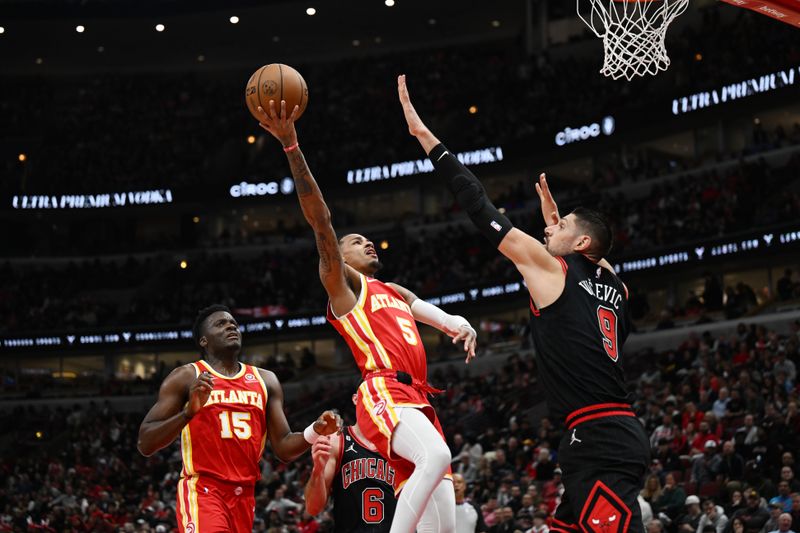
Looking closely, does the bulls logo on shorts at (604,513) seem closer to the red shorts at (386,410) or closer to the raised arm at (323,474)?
the red shorts at (386,410)

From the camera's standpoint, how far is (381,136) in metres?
40.3

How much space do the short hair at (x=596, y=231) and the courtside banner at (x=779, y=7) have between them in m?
3.37

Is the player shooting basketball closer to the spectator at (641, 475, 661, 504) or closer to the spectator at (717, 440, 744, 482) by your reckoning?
the spectator at (641, 475, 661, 504)

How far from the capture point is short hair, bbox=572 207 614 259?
6.02 meters

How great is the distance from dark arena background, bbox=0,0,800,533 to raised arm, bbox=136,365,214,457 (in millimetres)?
8511

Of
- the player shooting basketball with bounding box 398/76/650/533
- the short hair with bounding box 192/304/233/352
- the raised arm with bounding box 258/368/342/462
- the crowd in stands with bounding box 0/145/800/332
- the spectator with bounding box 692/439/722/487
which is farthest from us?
the crowd in stands with bounding box 0/145/800/332

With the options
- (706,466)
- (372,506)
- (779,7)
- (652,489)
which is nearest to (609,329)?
(372,506)

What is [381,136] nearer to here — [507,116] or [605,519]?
[507,116]

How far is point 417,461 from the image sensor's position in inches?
247

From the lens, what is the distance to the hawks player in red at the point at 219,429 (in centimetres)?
707

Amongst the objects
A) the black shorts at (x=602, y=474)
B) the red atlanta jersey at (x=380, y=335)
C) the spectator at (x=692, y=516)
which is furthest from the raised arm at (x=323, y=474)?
the spectator at (x=692, y=516)

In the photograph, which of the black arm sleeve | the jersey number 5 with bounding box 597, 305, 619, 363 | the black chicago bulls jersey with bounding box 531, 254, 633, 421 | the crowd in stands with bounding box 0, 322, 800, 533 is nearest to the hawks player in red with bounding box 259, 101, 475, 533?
the black chicago bulls jersey with bounding box 531, 254, 633, 421

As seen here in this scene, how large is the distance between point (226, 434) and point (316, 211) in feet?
5.85

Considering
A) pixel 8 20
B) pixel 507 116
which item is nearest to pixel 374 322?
pixel 507 116
